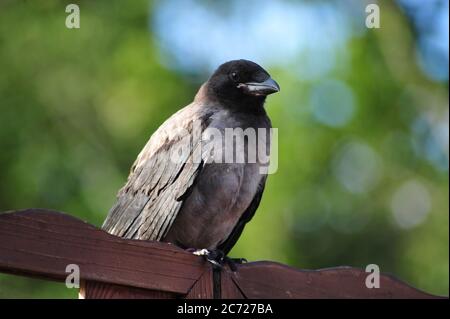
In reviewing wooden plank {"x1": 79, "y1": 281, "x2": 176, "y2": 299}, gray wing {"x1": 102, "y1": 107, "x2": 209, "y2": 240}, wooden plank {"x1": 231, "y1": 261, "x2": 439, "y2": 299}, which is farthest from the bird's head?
wooden plank {"x1": 79, "y1": 281, "x2": 176, "y2": 299}

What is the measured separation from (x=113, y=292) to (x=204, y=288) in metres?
0.38

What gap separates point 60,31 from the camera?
944 cm

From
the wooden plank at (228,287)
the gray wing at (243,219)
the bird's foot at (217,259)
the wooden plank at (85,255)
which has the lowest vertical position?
the gray wing at (243,219)

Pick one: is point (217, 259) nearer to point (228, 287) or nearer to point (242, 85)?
point (228, 287)

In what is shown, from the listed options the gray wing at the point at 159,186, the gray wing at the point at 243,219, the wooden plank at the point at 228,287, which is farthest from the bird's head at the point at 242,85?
the wooden plank at the point at 228,287

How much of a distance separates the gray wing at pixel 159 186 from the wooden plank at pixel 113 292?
1.62 meters

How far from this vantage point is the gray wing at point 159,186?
15.5ft

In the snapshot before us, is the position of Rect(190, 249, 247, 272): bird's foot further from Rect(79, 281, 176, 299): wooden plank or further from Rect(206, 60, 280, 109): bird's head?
Rect(206, 60, 280, 109): bird's head

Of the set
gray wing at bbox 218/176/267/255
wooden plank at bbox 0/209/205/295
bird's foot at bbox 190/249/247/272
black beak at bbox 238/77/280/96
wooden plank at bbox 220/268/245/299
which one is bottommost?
gray wing at bbox 218/176/267/255

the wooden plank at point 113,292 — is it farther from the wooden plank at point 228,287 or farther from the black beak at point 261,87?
the black beak at point 261,87

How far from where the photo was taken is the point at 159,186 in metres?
5.00

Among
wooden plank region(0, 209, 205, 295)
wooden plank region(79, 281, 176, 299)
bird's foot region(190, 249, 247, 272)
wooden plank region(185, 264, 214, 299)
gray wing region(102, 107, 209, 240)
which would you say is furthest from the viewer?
gray wing region(102, 107, 209, 240)

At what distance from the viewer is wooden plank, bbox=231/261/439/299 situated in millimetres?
3312
